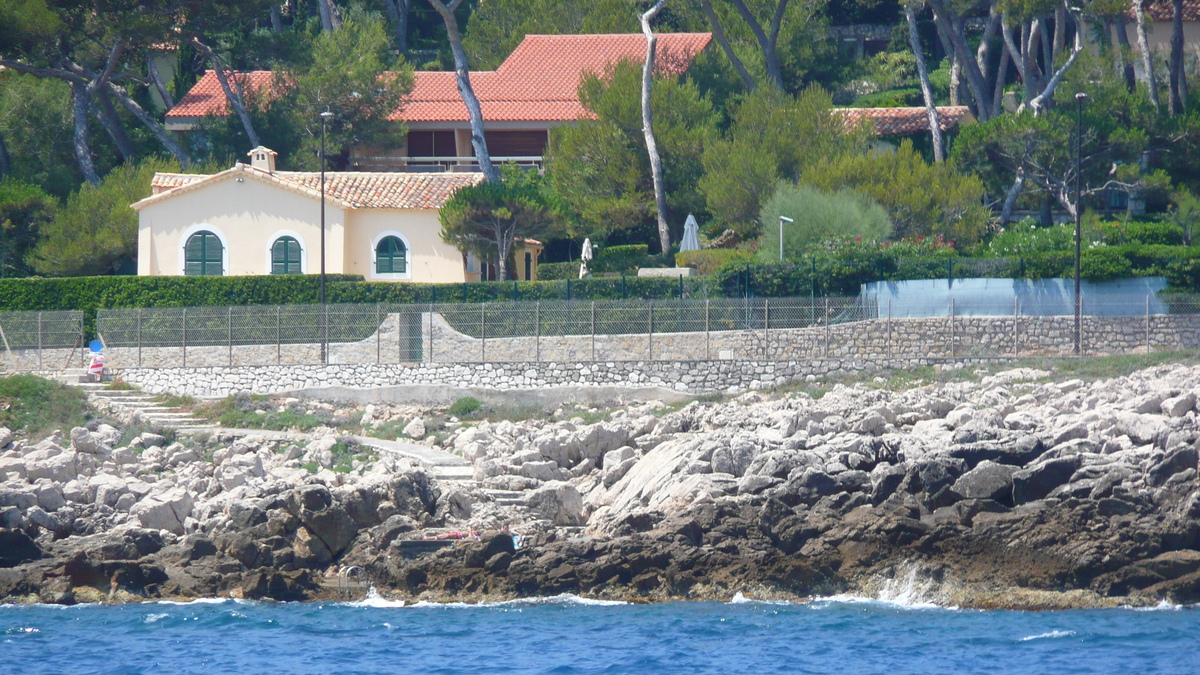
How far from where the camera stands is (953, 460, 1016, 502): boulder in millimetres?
23344

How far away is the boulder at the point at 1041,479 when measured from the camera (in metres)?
23.2

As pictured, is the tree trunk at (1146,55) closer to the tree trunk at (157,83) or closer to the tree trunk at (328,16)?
the tree trunk at (328,16)

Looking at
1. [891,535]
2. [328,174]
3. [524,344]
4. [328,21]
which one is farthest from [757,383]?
[328,21]

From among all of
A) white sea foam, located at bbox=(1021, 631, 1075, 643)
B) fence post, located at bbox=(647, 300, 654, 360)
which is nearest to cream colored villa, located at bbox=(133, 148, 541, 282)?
fence post, located at bbox=(647, 300, 654, 360)

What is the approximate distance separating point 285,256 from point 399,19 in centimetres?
2455

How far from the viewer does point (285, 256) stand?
4144cm

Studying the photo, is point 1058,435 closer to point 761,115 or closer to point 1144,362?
point 1144,362

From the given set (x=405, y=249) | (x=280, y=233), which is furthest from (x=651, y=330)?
(x=280, y=233)

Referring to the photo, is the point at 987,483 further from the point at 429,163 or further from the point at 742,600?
the point at 429,163

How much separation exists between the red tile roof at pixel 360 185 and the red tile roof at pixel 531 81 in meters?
6.98

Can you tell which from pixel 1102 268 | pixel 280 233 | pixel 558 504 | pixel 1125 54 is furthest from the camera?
pixel 1125 54

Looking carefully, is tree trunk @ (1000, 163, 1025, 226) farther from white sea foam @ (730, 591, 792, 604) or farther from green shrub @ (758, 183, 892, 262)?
white sea foam @ (730, 591, 792, 604)

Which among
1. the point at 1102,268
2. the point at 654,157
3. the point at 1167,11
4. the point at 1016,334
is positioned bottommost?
the point at 1016,334

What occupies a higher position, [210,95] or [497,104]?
[210,95]
